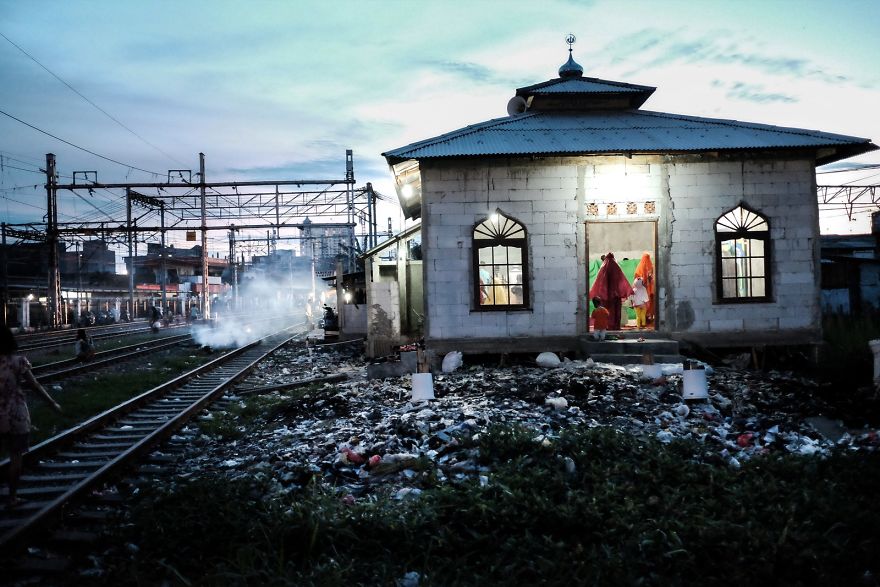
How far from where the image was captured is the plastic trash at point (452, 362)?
12.1 metres

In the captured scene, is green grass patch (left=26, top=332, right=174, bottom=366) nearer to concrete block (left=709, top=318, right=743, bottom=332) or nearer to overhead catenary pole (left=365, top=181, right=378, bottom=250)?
overhead catenary pole (left=365, top=181, right=378, bottom=250)

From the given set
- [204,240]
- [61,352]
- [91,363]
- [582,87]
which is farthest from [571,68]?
[204,240]

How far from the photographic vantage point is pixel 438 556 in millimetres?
4344

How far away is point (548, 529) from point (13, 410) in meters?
5.53

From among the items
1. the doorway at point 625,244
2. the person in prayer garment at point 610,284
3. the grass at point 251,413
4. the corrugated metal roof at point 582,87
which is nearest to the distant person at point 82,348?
the grass at point 251,413

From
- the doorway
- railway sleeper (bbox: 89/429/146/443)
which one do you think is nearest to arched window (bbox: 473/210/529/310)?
the doorway

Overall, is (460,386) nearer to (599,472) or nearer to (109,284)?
(599,472)

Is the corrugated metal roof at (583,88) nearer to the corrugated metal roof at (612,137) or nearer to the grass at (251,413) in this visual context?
the corrugated metal roof at (612,137)

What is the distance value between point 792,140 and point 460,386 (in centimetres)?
935

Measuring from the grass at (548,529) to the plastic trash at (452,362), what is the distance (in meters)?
6.40

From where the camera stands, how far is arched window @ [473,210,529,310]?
12.4 meters

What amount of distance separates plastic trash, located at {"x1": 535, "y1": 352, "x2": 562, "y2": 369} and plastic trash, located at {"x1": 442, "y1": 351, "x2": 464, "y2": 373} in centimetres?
178

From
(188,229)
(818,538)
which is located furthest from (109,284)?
(818,538)

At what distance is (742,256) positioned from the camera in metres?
12.5
